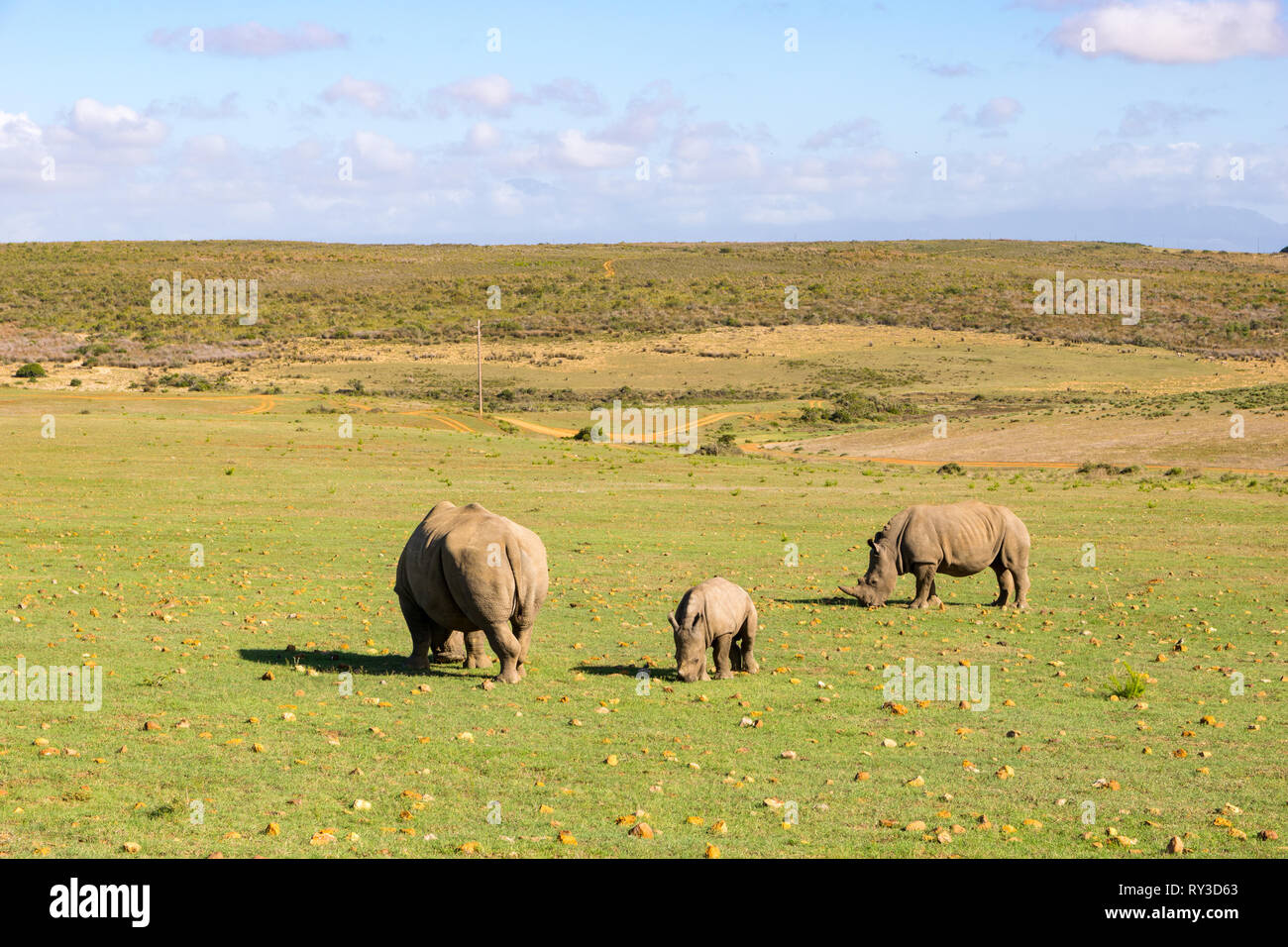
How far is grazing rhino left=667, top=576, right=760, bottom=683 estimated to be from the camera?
16766 mm

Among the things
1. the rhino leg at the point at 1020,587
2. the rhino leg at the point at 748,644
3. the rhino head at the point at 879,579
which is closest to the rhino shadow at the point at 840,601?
the rhino head at the point at 879,579

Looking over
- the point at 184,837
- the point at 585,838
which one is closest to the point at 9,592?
the point at 184,837

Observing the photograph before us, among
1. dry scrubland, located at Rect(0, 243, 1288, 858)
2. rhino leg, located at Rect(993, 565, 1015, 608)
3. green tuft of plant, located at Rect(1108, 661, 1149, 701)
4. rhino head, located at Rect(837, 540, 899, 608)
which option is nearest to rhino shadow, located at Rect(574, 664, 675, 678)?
dry scrubland, located at Rect(0, 243, 1288, 858)

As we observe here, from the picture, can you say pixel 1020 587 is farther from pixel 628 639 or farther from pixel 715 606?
pixel 715 606

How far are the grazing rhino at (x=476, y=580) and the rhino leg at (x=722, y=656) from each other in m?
2.58

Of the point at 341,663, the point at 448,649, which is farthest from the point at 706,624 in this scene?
the point at 341,663

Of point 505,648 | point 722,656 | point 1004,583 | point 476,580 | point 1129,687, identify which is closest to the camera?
point 476,580

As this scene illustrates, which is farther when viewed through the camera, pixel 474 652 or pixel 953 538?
pixel 953 538

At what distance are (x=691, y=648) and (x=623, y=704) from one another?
160 centimetres

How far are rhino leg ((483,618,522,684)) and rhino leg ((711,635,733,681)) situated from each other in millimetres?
2740

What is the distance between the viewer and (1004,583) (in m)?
24.2

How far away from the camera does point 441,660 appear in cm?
1797
